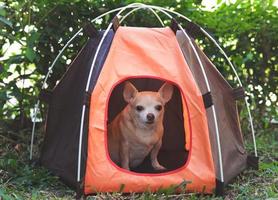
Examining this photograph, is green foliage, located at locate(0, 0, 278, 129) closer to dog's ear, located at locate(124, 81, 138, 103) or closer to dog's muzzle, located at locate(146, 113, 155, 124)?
dog's ear, located at locate(124, 81, 138, 103)

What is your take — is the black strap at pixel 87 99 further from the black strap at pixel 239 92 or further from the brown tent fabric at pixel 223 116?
the black strap at pixel 239 92

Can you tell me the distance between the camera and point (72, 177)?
10.6 feet

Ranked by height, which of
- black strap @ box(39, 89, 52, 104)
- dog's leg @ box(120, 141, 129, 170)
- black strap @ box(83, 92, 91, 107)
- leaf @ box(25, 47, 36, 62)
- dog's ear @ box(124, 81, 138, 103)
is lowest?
dog's leg @ box(120, 141, 129, 170)

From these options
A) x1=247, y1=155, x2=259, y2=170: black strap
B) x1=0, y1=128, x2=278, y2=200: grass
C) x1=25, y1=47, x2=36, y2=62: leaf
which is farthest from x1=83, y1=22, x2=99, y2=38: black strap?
x1=247, y1=155, x2=259, y2=170: black strap

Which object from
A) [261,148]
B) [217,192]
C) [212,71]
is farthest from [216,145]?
[261,148]

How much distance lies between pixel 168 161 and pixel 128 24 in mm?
1126

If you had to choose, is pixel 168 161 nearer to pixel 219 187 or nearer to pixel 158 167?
pixel 158 167

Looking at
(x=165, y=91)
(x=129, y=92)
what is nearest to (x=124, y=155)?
(x=129, y=92)

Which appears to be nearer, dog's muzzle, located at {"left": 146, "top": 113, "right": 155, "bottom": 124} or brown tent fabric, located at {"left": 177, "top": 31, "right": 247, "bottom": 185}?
brown tent fabric, located at {"left": 177, "top": 31, "right": 247, "bottom": 185}

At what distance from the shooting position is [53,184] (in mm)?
3369

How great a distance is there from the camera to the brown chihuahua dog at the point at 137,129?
3578 millimetres

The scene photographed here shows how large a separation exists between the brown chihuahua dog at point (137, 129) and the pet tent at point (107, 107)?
0.29 metres

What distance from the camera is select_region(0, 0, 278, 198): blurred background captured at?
3951mm

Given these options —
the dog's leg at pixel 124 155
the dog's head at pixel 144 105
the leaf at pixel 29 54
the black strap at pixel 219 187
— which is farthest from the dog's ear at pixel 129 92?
the black strap at pixel 219 187
